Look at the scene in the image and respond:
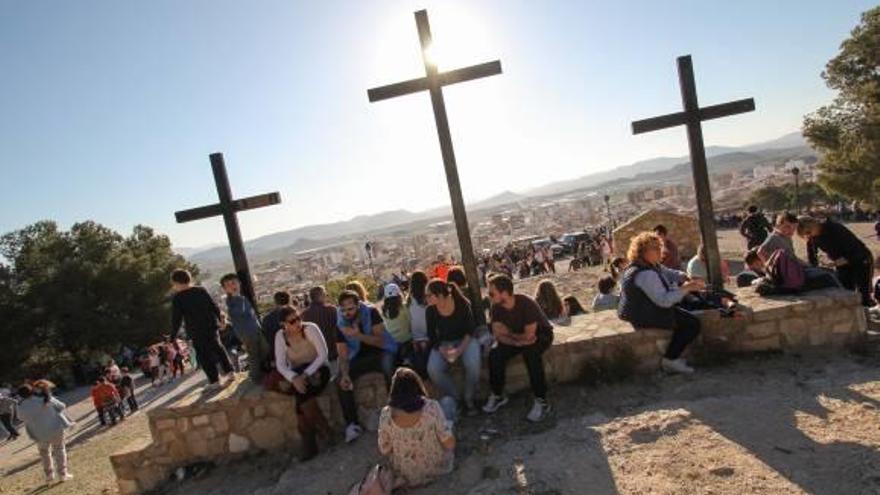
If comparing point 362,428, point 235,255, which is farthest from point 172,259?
point 362,428

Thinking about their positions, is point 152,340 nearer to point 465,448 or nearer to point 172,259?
point 172,259

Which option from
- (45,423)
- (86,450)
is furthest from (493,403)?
(86,450)

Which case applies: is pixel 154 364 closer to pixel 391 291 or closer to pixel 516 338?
pixel 391 291

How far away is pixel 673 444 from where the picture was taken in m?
4.10

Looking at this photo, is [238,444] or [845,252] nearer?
[238,444]

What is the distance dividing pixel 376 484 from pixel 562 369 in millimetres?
2279

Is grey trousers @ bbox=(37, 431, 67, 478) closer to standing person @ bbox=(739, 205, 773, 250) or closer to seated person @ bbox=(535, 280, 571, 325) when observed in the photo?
seated person @ bbox=(535, 280, 571, 325)

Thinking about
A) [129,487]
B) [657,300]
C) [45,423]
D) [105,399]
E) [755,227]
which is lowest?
[105,399]

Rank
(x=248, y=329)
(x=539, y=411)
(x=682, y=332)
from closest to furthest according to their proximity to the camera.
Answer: (x=539, y=411), (x=682, y=332), (x=248, y=329)

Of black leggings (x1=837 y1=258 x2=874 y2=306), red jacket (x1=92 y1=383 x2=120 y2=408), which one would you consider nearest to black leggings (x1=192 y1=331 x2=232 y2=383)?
black leggings (x1=837 y1=258 x2=874 y2=306)

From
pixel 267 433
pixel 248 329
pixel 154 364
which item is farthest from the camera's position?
pixel 154 364

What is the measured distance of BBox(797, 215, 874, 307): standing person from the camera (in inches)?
245

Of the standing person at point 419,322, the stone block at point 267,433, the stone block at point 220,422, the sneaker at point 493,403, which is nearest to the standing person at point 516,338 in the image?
the sneaker at point 493,403

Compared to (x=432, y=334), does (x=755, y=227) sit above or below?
below
